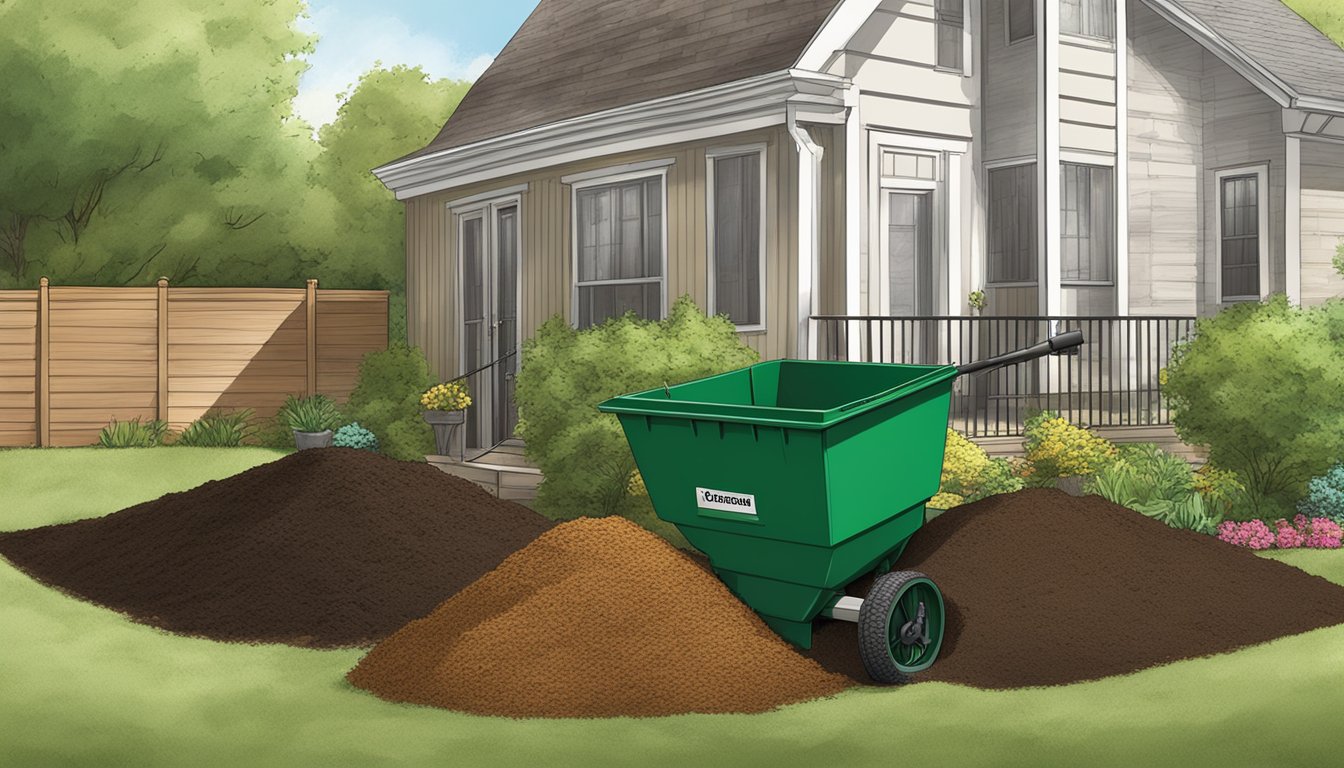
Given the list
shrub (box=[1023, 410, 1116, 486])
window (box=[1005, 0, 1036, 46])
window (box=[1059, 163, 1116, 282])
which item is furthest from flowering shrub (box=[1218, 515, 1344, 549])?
window (box=[1005, 0, 1036, 46])

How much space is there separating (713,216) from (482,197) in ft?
13.1

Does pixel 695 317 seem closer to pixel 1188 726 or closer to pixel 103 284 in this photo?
pixel 1188 726

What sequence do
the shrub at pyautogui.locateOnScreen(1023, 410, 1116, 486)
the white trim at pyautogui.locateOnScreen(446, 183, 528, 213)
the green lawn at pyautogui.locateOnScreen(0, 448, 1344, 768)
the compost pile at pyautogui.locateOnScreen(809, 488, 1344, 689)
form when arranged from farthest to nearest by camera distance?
the white trim at pyautogui.locateOnScreen(446, 183, 528, 213)
the shrub at pyautogui.locateOnScreen(1023, 410, 1116, 486)
the compost pile at pyautogui.locateOnScreen(809, 488, 1344, 689)
the green lawn at pyautogui.locateOnScreen(0, 448, 1344, 768)

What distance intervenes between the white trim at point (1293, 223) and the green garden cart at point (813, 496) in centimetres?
855

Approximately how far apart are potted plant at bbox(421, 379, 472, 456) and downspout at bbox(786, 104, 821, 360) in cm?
482

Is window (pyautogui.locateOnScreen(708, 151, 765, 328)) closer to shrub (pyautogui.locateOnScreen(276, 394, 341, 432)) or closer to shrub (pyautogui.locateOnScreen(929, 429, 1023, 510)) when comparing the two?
shrub (pyautogui.locateOnScreen(929, 429, 1023, 510))

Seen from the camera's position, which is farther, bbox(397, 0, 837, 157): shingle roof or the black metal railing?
bbox(397, 0, 837, 157): shingle roof

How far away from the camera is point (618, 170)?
43.7ft

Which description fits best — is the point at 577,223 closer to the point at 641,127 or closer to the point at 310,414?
the point at 641,127

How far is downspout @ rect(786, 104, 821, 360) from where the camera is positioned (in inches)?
449

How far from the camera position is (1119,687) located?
6.03 m

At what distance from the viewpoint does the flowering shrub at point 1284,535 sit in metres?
9.88

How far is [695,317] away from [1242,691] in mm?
5684

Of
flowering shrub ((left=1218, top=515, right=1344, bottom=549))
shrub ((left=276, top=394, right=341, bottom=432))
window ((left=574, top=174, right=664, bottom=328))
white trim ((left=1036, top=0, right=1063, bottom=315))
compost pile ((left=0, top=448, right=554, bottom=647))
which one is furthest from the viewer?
shrub ((left=276, top=394, right=341, bottom=432))
